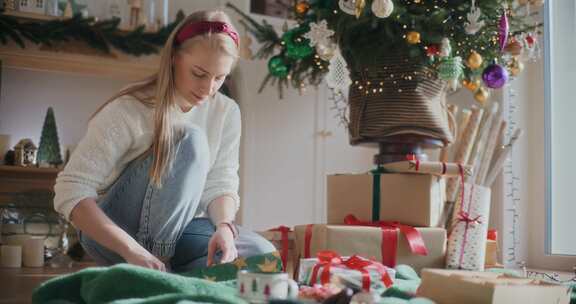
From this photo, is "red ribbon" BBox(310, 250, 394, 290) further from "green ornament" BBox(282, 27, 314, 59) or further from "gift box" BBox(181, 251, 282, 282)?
"green ornament" BBox(282, 27, 314, 59)

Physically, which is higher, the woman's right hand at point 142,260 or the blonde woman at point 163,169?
the blonde woman at point 163,169

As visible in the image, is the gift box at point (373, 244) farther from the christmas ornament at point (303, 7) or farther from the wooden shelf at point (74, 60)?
the wooden shelf at point (74, 60)

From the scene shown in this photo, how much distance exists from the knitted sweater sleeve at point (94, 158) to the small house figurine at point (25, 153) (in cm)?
178

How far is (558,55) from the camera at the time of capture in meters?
2.63

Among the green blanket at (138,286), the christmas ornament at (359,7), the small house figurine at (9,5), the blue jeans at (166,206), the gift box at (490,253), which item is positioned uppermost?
the small house figurine at (9,5)

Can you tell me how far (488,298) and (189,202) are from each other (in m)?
0.61

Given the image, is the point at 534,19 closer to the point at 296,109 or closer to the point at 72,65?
the point at 296,109

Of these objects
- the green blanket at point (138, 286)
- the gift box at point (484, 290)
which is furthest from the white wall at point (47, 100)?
the gift box at point (484, 290)

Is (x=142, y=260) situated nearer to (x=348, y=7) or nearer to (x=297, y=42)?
(x=348, y=7)

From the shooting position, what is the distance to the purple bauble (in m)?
2.07

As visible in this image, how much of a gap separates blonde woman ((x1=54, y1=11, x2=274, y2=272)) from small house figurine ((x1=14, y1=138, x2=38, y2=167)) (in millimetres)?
1750

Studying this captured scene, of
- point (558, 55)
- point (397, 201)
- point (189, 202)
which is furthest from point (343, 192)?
point (558, 55)

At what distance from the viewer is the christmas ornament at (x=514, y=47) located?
2.09m

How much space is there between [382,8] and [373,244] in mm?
621
